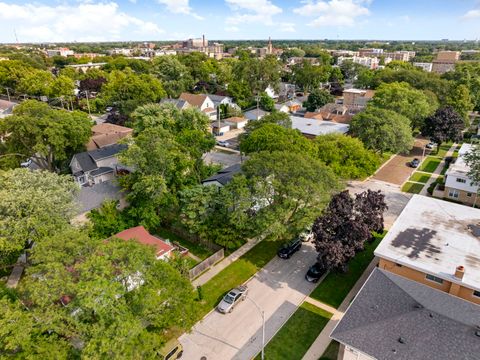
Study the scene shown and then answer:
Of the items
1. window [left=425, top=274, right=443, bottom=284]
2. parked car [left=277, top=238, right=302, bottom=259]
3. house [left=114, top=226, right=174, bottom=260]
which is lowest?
parked car [left=277, top=238, right=302, bottom=259]

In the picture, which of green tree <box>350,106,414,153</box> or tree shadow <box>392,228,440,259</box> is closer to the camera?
tree shadow <box>392,228,440,259</box>

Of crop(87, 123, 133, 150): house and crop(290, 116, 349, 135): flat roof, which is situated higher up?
crop(290, 116, 349, 135): flat roof

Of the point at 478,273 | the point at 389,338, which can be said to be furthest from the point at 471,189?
the point at 389,338

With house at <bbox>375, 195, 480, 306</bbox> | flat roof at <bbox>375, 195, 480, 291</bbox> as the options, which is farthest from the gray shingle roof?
flat roof at <bbox>375, 195, 480, 291</bbox>

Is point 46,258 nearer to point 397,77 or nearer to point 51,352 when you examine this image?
point 51,352

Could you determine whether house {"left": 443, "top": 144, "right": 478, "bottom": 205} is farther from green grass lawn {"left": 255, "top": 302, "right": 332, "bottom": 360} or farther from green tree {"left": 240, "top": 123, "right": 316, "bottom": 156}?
green grass lawn {"left": 255, "top": 302, "right": 332, "bottom": 360}

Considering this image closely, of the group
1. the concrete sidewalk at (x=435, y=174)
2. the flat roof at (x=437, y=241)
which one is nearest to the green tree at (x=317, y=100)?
the concrete sidewalk at (x=435, y=174)
